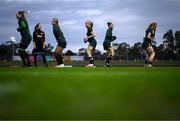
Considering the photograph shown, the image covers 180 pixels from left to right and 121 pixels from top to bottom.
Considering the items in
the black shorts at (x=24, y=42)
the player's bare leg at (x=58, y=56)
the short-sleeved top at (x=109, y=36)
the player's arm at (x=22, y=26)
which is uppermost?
the player's arm at (x=22, y=26)

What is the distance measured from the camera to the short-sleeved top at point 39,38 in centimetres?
1738

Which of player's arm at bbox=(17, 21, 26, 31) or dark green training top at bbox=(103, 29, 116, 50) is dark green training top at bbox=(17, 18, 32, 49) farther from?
dark green training top at bbox=(103, 29, 116, 50)

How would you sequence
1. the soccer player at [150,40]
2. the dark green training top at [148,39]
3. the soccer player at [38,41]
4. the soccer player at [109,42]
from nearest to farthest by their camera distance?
the soccer player at [38,41]
the soccer player at [150,40]
the dark green training top at [148,39]
the soccer player at [109,42]

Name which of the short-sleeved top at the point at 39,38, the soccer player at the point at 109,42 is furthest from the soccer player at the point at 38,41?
the soccer player at the point at 109,42

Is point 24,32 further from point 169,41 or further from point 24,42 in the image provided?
point 169,41

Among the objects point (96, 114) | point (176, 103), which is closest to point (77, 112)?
point (96, 114)

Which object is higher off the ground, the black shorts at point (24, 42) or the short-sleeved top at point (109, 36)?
the short-sleeved top at point (109, 36)

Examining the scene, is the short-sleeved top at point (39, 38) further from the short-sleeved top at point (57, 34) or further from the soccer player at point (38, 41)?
the short-sleeved top at point (57, 34)

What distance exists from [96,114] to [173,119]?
370mm

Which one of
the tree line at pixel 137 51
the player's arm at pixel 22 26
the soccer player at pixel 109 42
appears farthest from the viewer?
the tree line at pixel 137 51

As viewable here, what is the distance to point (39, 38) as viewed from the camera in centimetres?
1736

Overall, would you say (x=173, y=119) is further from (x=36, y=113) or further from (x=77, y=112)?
(x=36, y=113)

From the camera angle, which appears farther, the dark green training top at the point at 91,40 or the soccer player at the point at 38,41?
the dark green training top at the point at 91,40

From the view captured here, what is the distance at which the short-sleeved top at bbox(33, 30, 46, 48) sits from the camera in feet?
57.0
